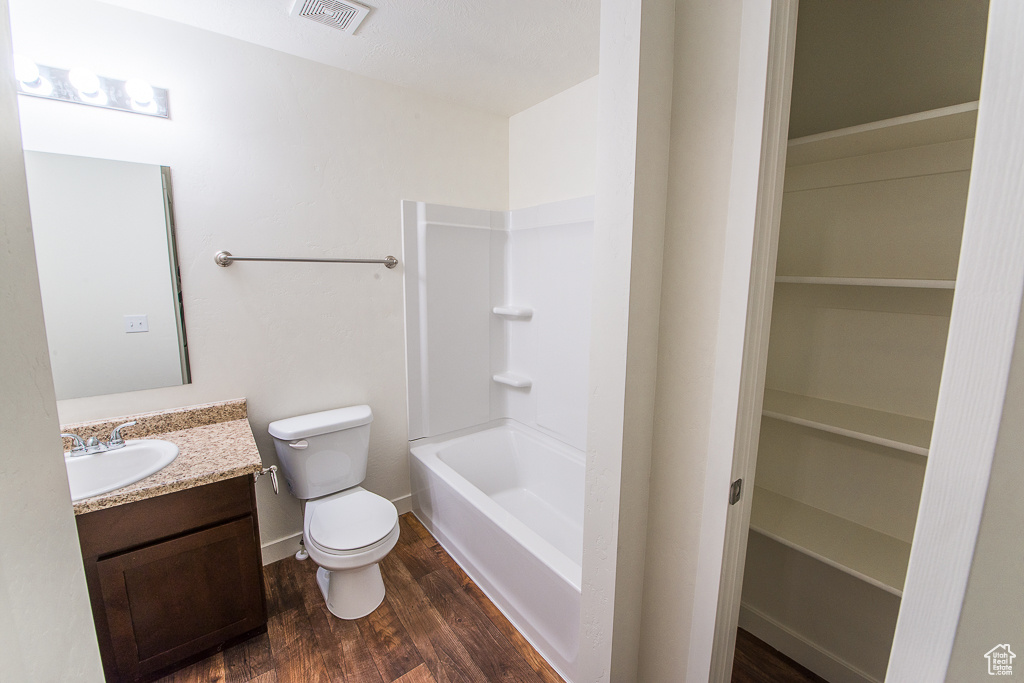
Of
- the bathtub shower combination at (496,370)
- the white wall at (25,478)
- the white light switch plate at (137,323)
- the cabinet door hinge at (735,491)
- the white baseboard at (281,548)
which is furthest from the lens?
the bathtub shower combination at (496,370)

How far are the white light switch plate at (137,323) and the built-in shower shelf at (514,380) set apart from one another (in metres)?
1.73

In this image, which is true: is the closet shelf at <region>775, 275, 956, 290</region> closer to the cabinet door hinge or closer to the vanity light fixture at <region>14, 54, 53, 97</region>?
the cabinet door hinge

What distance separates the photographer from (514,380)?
105 inches

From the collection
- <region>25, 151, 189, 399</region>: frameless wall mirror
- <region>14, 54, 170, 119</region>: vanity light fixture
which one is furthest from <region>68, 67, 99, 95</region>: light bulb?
<region>25, 151, 189, 399</region>: frameless wall mirror

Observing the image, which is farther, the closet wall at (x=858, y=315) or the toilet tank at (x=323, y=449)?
the toilet tank at (x=323, y=449)

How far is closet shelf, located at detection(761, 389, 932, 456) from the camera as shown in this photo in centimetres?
120

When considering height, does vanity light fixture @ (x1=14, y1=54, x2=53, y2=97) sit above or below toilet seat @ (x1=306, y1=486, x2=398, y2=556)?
above

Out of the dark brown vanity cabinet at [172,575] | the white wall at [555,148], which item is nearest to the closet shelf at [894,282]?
the white wall at [555,148]

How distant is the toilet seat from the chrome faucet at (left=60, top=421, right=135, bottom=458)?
77 cm

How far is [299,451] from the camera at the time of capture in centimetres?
195

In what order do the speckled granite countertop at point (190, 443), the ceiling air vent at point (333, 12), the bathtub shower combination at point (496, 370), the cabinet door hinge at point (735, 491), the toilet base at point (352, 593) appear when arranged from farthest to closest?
the bathtub shower combination at point (496, 370) < the toilet base at point (352, 593) < the ceiling air vent at point (333, 12) < the speckled granite countertop at point (190, 443) < the cabinet door hinge at point (735, 491)

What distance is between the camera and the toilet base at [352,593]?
1.81m

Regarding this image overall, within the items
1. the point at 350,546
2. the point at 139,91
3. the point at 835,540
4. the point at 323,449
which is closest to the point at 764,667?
the point at 835,540

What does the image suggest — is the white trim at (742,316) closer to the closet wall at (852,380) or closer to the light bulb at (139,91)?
the closet wall at (852,380)
